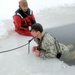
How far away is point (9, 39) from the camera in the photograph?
3.94m

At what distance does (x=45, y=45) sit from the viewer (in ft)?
9.99

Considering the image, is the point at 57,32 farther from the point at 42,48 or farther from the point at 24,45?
the point at 42,48

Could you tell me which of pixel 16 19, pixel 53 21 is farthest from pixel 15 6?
pixel 16 19

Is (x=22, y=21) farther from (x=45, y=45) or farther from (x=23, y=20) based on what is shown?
(x=45, y=45)

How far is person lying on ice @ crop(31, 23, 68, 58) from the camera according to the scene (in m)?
2.99

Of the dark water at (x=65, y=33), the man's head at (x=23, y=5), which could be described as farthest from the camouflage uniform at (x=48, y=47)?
the man's head at (x=23, y=5)

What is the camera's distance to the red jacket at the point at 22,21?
13.4 feet

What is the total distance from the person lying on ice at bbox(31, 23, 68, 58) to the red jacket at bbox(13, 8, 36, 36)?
0.95m

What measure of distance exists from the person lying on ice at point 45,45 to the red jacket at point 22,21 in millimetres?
949

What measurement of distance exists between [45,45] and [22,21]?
4.20 ft

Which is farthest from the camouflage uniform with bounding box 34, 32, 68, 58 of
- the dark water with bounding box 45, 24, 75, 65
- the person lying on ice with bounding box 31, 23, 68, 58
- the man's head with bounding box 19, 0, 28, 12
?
the man's head with bounding box 19, 0, 28, 12

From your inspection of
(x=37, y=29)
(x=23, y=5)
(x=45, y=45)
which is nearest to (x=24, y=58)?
(x=45, y=45)

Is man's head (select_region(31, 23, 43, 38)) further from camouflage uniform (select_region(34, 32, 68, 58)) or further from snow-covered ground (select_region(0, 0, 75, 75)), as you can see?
snow-covered ground (select_region(0, 0, 75, 75))

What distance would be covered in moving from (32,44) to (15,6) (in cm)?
244
